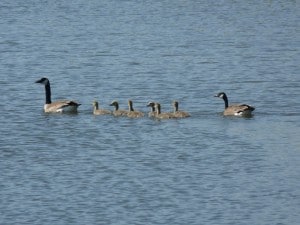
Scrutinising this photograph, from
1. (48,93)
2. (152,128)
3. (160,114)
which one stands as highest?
(48,93)

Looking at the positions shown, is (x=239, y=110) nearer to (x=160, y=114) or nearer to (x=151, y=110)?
(x=160, y=114)

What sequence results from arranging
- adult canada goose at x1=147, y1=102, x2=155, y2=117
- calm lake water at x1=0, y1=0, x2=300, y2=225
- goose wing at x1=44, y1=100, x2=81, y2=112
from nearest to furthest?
calm lake water at x1=0, y1=0, x2=300, y2=225
adult canada goose at x1=147, y1=102, x2=155, y2=117
goose wing at x1=44, y1=100, x2=81, y2=112

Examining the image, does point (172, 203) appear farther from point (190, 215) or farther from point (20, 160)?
A: point (20, 160)

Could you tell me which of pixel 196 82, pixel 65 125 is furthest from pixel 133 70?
pixel 65 125

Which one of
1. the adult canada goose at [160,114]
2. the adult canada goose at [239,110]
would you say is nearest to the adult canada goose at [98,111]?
the adult canada goose at [160,114]

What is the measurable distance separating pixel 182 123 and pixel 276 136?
2.52 meters

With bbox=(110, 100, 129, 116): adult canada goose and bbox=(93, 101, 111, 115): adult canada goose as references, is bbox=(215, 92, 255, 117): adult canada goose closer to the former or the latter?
bbox=(110, 100, 129, 116): adult canada goose

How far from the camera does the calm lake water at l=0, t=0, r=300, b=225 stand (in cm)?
2306

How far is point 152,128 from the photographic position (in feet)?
98.0

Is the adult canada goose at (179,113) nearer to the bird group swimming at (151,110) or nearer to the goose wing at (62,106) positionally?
the bird group swimming at (151,110)

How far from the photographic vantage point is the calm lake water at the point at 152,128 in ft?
75.7

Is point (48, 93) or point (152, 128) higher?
point (48, 93)

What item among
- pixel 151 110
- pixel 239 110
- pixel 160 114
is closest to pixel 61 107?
pixel 151 110

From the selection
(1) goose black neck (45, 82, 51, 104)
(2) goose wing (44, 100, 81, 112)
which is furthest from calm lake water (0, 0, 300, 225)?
(1) goose black neck (45, 82, 51, 104)
